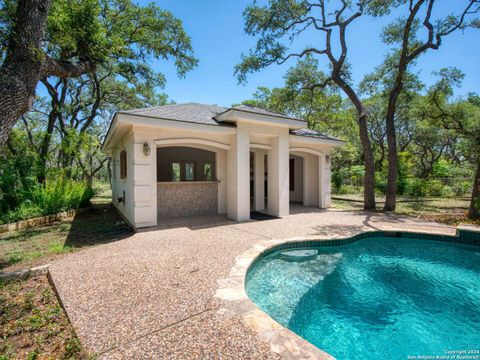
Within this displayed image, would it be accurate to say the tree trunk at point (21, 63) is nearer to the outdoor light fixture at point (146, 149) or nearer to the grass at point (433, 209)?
the outdoor light fixture at point (146, 149)

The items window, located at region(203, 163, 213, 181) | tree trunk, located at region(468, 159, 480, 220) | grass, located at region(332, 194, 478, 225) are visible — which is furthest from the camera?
window, located at region(203, 163, 213, 181)

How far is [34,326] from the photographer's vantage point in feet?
9.48

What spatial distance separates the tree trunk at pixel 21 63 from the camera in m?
3.91

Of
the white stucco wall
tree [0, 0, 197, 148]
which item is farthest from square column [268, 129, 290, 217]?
tree [0, 0, 197, 148]

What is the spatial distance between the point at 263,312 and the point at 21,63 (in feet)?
19.2

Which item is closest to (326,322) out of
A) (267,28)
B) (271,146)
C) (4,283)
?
(4,283)

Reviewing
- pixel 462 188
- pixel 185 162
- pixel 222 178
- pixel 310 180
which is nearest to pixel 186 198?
pixel 222 178

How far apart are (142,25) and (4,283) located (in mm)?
12209

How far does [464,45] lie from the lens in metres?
12.3

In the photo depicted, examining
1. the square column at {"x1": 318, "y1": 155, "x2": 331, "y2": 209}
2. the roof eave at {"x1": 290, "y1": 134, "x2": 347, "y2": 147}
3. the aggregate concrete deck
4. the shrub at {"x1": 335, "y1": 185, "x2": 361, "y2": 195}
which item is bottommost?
the aggregate concrete deck

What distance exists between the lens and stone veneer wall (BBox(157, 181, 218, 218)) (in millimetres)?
9367

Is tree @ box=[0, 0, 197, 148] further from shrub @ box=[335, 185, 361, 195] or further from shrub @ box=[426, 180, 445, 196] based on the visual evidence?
shrub @ box=[426, 180, 445, 196]

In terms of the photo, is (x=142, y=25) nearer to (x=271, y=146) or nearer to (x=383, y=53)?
(x=271, y=146)

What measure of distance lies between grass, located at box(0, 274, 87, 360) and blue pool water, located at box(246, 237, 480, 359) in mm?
2605
